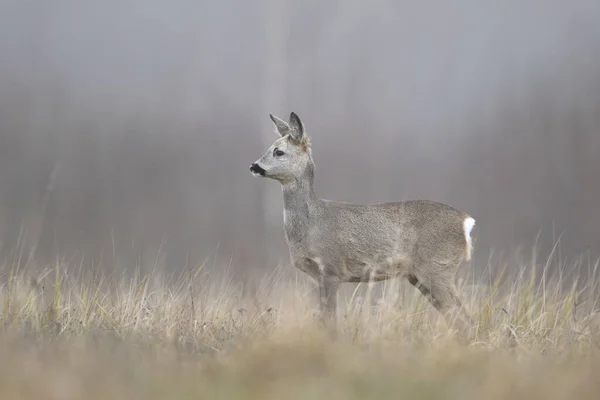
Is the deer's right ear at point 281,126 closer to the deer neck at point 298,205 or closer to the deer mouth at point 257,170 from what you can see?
the deer neck at point 298,205

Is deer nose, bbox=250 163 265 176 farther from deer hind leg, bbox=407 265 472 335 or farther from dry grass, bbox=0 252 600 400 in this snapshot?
deer hind leg, bbox=407 265 472 335

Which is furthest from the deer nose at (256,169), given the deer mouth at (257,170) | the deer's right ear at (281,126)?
the deer's right ear at (281,126)

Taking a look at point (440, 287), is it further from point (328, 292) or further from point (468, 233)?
point (328, 292)

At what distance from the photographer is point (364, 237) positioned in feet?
28.0

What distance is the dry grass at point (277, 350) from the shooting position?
4340 mm

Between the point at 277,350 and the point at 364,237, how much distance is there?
3.62 metres

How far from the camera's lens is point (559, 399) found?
14.3 ft

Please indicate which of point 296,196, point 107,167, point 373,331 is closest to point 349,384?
point 373,331

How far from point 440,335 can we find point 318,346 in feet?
4.89

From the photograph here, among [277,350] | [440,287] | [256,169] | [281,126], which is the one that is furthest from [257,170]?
[277,350]

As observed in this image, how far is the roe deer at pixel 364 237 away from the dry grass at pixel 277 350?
0.28 meters

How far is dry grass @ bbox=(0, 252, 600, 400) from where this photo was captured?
4.34 metres

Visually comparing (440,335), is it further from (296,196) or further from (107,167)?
(107,167)

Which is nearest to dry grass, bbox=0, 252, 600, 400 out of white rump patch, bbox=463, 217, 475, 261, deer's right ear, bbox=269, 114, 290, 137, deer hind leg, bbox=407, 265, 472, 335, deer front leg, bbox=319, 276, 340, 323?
deer hind leg, bbox=407, 265, 472, 335
